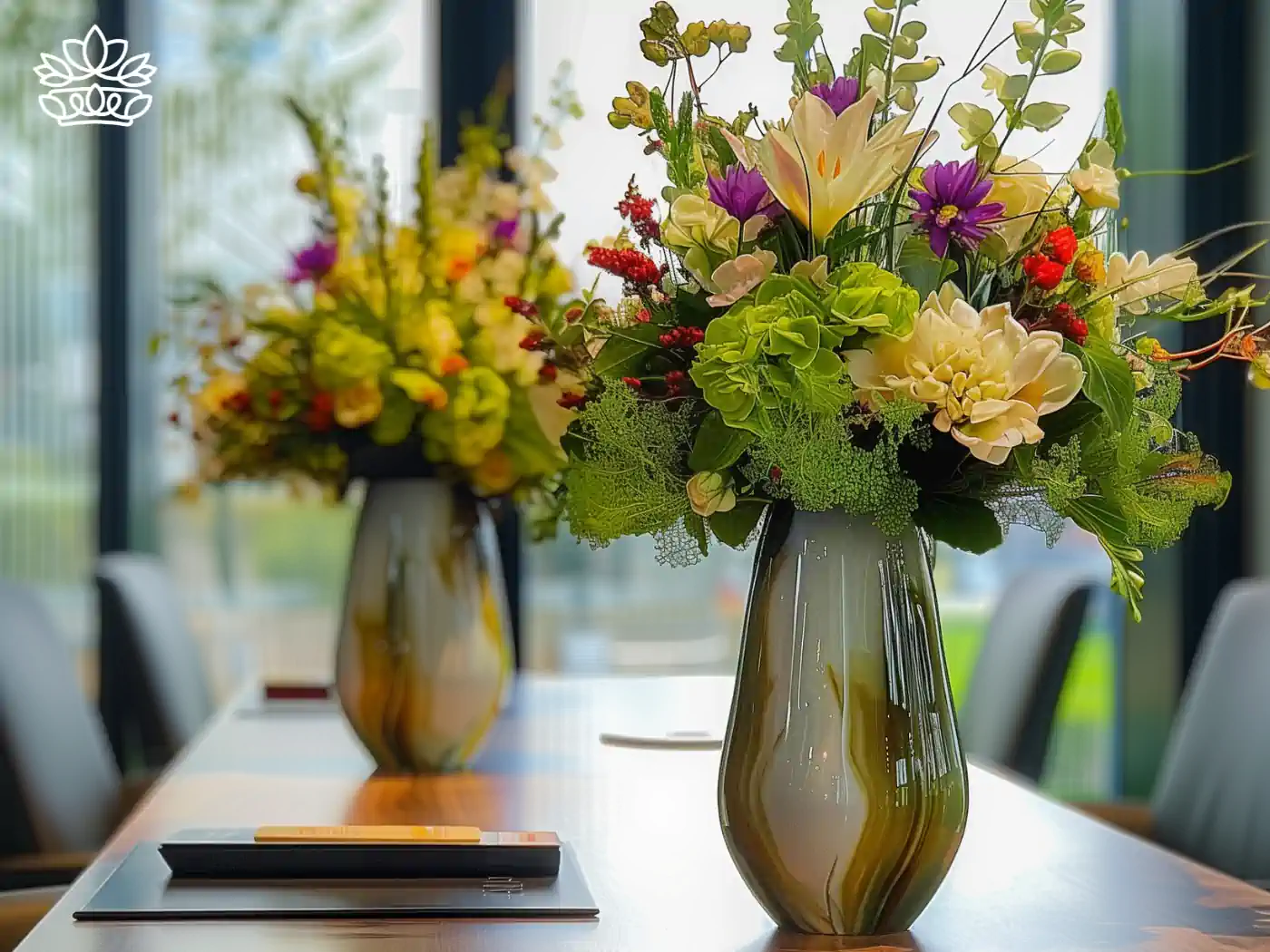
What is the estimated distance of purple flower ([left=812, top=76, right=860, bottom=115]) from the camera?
0.92 metres

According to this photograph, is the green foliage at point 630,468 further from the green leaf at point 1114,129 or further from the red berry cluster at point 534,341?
the green leaf at point 1114,129

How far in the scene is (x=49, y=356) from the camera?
3508 millimetres

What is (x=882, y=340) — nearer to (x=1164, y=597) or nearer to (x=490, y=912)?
(x=490, y=912)

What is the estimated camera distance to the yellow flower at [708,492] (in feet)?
3.16

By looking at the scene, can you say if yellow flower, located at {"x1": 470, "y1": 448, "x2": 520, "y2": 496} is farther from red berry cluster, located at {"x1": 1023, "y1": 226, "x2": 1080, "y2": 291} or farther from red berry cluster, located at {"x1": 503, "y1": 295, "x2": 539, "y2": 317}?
red berry cluster, located at {"x1": 1023, "y1": 226, "x2": 1080, "y2": 291}

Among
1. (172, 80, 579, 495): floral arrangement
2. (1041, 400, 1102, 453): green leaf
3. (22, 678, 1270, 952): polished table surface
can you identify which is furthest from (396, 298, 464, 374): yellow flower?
(1041, 400, 1102, 453): green leaf

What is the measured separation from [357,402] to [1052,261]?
888 millimetres

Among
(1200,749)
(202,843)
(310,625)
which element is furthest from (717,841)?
(310,625)

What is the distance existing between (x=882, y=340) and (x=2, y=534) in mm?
3050

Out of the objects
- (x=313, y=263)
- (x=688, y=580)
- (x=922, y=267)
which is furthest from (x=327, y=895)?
(x=688, y=580)

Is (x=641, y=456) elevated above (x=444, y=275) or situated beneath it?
situated beneath

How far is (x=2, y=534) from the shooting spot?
11.5 ft

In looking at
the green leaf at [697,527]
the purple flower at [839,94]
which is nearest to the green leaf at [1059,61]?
the purple flower at [839,94]

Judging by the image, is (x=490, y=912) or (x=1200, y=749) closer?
(x=490, y=912)
